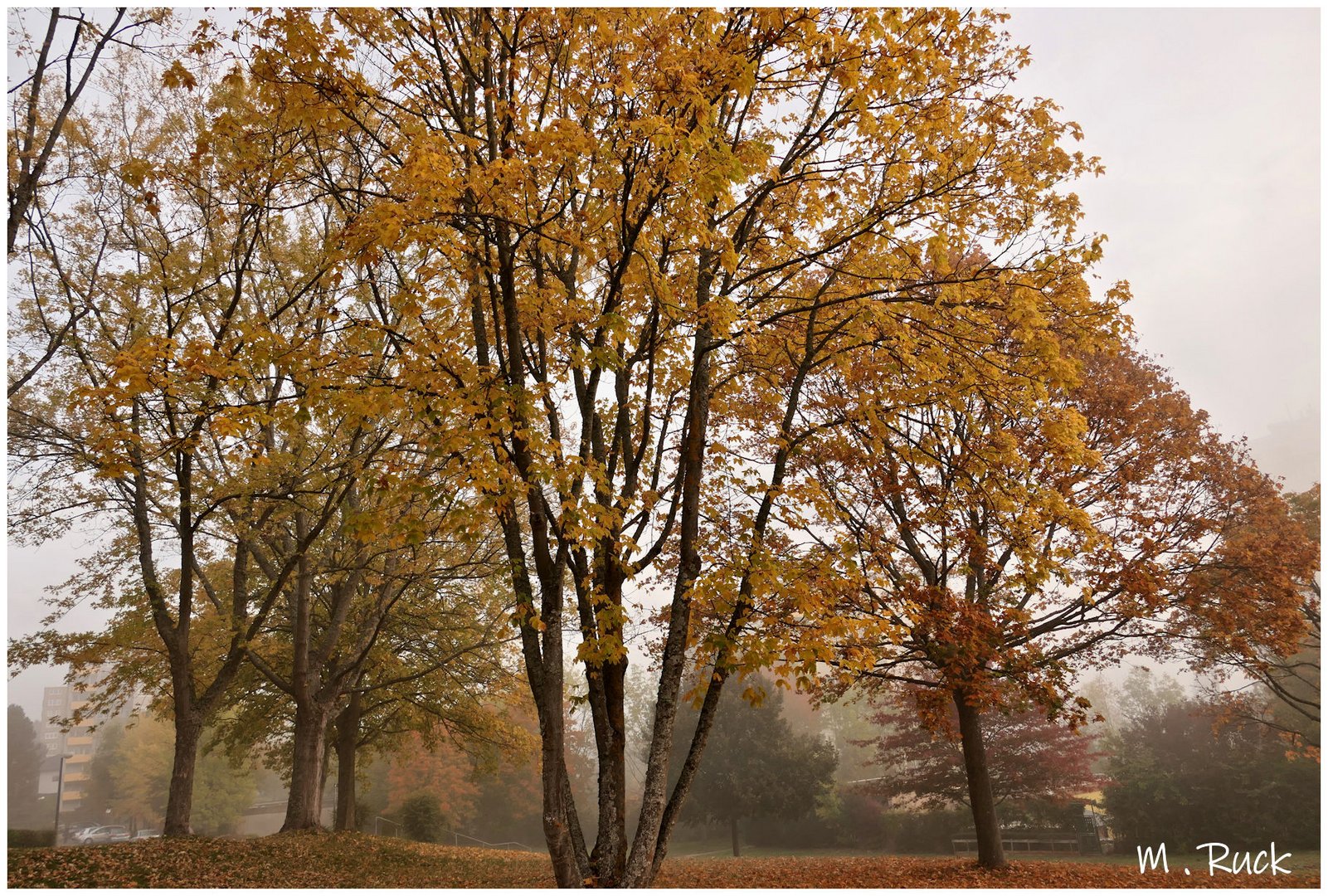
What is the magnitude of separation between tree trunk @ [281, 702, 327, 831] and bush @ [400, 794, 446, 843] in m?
9.62

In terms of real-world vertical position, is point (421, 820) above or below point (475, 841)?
above

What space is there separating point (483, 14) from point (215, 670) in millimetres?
14247

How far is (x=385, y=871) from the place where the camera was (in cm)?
1112

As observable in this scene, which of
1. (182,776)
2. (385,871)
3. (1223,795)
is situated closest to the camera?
(385,871)

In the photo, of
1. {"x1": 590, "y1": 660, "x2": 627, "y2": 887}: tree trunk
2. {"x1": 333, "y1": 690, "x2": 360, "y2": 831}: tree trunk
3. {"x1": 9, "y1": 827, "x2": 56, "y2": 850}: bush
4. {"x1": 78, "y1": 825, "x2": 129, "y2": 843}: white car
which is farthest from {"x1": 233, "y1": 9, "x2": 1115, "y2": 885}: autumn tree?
{"x1": 78, "y1": 825, "x2": 129, "y2": 843}: white car

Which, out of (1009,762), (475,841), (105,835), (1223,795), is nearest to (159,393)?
(1009,762)

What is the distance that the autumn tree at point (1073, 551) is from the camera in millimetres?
9188

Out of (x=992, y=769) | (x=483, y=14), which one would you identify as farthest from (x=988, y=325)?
(x=992, y=769)

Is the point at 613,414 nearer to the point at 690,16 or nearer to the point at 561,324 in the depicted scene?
the point at 561,324

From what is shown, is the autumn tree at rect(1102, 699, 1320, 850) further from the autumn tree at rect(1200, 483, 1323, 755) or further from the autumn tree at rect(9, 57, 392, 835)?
the autumn tree at rect(9, 57, 392, 835)

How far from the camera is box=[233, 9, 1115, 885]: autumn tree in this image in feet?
15.0

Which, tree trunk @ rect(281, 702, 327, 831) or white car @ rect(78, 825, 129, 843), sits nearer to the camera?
tree trunk @ rect(281, 702, 327, 831)

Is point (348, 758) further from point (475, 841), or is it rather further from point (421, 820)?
point (475, 841)

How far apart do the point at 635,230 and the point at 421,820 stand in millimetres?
22661
